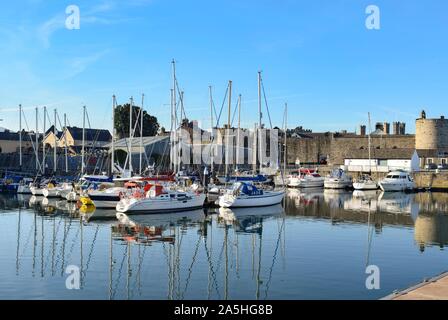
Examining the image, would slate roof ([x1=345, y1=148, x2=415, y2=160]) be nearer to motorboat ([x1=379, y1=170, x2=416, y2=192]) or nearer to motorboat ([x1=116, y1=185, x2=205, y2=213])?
motorboat ([x1=379, y1=170, x2=416, y2=192])

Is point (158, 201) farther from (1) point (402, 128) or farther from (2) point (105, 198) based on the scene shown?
(1) point (402, 128)

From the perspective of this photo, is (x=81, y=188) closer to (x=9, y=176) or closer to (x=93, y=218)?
(x=93, y=218)

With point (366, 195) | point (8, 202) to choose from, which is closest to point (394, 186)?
point (366, 195)

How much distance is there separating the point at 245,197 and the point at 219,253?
16.6 m

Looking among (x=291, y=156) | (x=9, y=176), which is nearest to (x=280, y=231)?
(x=9, y=176)

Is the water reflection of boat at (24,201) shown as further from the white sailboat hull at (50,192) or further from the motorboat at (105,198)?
the motorboat at (105,198)

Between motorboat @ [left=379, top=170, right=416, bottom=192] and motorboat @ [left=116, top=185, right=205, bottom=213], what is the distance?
30551 millimetres

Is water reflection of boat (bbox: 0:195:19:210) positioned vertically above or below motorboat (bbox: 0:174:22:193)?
below

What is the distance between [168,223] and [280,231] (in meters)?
6.28

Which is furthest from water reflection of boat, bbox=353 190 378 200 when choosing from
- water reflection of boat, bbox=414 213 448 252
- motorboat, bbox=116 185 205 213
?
motorboat, bbox=116 185 205 213

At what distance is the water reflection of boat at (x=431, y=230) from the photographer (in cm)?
2363

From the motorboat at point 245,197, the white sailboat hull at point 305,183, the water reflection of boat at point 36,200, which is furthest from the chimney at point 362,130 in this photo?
the water reflection of boat at point 36,200

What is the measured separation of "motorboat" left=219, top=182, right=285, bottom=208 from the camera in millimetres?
36750

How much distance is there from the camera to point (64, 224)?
96.3 ft
